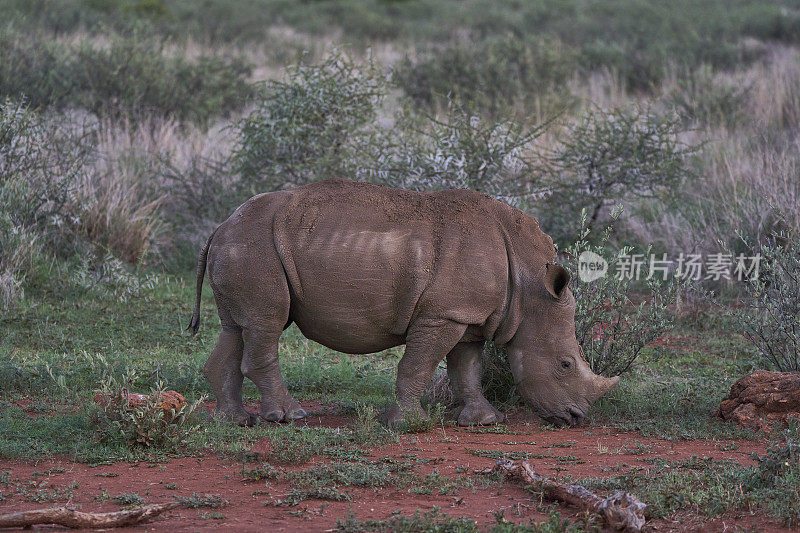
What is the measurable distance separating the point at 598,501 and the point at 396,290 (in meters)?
2.35

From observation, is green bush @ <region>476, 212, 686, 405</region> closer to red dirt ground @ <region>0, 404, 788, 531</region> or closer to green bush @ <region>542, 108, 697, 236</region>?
red dirt ground @ <region>0, 404, 788, 531</region>

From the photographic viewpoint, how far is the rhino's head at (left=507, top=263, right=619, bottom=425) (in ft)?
23.7

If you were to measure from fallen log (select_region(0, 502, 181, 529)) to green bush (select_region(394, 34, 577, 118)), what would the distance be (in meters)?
14.3

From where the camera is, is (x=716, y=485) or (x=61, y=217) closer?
(x=716, y=485)

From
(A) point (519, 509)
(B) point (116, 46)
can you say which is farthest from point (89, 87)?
(A) point (519, 509)

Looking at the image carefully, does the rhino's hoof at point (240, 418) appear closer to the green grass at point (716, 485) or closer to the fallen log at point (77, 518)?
the fallen log at point (77, 518)

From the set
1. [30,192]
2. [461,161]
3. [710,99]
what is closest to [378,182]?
[461,161]

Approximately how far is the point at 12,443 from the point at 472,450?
2.98m

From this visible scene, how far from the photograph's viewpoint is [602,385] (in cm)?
732

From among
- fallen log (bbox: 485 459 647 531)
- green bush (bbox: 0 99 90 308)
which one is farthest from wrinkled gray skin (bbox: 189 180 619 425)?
green bush (bbox: 0 99 90 308)

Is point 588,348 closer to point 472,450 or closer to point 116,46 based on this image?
point 472,450

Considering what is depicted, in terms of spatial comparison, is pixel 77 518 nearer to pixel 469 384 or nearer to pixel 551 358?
pixel 469 384

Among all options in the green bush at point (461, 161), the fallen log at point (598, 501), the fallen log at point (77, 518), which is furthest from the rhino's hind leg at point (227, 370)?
the green bush at point (461, 161)

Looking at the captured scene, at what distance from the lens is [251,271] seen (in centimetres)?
693
